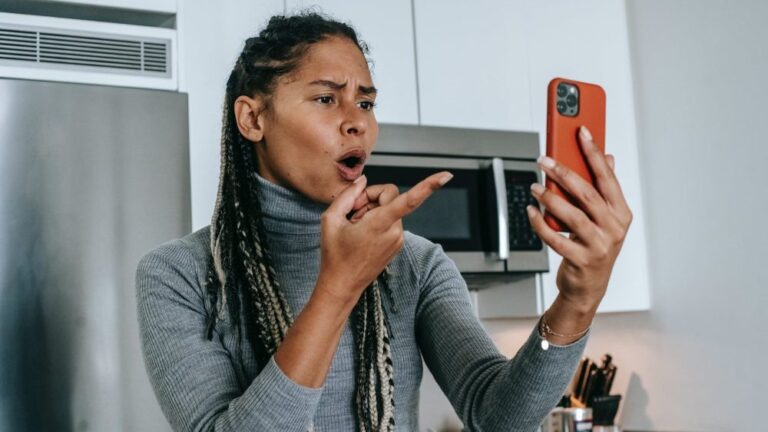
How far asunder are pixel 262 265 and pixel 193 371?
21 cm

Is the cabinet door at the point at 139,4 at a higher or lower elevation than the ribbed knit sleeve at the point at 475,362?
higher

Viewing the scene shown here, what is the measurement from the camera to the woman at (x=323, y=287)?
0.93m

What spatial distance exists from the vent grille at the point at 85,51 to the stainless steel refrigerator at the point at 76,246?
6cm

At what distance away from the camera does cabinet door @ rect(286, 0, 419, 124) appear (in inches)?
85.0

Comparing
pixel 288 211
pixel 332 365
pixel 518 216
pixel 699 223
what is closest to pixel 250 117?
pixel 288 211

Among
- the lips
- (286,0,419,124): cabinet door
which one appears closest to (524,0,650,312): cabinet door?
(286,0,419,124): cabinet door

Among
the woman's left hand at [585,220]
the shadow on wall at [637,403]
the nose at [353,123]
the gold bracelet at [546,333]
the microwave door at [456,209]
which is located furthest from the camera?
the shadow on wall at [637,403]

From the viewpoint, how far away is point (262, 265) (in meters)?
1.22

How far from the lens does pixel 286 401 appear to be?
0.95m

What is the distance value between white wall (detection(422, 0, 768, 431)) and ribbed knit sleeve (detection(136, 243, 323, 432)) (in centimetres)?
147

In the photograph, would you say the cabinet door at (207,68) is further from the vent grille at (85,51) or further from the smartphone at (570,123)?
the smartphone at (570,123)

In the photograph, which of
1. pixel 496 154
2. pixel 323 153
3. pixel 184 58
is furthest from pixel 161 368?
pixel 496 154

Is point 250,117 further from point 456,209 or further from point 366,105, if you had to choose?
point 456,209

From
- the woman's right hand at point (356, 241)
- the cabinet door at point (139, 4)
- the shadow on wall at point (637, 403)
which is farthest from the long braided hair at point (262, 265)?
the shadow on wall at point (637, 403)
